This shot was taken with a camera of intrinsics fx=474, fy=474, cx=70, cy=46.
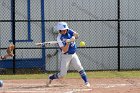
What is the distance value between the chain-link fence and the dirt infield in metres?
2.95

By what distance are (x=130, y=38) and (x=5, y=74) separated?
15.6 feet

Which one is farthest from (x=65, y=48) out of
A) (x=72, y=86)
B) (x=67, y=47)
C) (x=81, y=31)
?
(x=81, y=31)

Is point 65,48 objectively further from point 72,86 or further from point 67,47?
point 72,86

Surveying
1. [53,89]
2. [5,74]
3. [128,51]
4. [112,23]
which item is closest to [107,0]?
[112,23]

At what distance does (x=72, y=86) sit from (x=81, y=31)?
502 cm

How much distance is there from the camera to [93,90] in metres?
11.5

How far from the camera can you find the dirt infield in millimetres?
11523

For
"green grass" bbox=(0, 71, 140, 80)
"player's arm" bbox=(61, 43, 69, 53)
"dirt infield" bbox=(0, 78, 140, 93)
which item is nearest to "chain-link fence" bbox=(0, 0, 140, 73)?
"green grass" bbox=(0, 71, 140, 80)

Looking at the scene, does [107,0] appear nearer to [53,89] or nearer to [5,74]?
[5,74]

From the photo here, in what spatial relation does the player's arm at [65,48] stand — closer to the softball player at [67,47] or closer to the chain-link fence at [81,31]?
the softball player at [67,47]

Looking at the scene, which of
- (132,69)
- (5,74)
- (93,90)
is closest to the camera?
(93,90)

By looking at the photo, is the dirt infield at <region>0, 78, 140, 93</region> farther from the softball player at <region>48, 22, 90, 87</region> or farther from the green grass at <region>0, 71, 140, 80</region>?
the green grass at <region>0, 71, 140, 80</region>

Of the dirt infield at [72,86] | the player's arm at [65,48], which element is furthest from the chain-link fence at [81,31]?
the player's arm at [65,48]

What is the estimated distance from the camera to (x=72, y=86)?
12391mm
